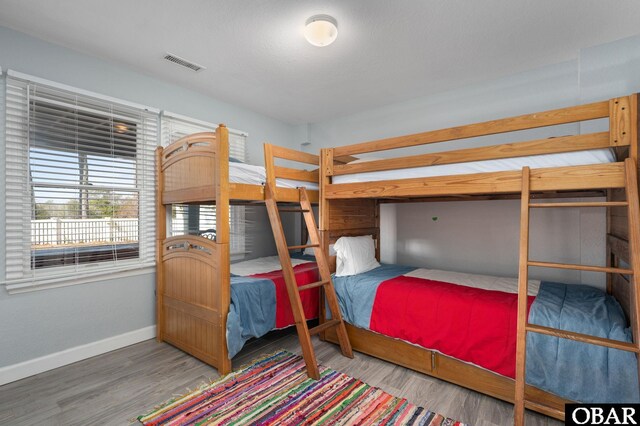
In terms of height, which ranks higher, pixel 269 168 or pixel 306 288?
pixel 269 168

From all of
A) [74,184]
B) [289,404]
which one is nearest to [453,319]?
[289,404]

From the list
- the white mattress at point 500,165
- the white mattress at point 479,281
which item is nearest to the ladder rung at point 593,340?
the white mattress at point 479,281

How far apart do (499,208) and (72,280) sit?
3.89 meters

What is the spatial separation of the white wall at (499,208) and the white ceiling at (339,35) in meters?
0.16

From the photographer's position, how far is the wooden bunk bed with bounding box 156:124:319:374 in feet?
7.48

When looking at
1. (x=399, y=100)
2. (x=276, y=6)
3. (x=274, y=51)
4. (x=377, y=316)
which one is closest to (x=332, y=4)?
(x=276, y=6)

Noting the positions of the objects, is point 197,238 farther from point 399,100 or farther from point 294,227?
point 399,100

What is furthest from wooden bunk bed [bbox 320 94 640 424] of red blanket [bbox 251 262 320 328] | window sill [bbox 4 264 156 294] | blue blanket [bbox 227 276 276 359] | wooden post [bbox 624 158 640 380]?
window sill [bbox 4 264 156 294]

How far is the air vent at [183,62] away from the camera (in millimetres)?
2623

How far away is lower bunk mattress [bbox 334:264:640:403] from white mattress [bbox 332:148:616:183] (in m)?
0.87

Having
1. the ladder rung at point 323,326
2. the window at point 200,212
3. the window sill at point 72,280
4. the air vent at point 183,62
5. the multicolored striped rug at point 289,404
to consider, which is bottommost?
the multicolored striped rug at point 289,404

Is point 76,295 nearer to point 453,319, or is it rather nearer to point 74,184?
point 74,184

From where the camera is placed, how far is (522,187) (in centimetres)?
178

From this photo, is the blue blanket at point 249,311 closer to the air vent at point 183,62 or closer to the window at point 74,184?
the window at point 74,184
